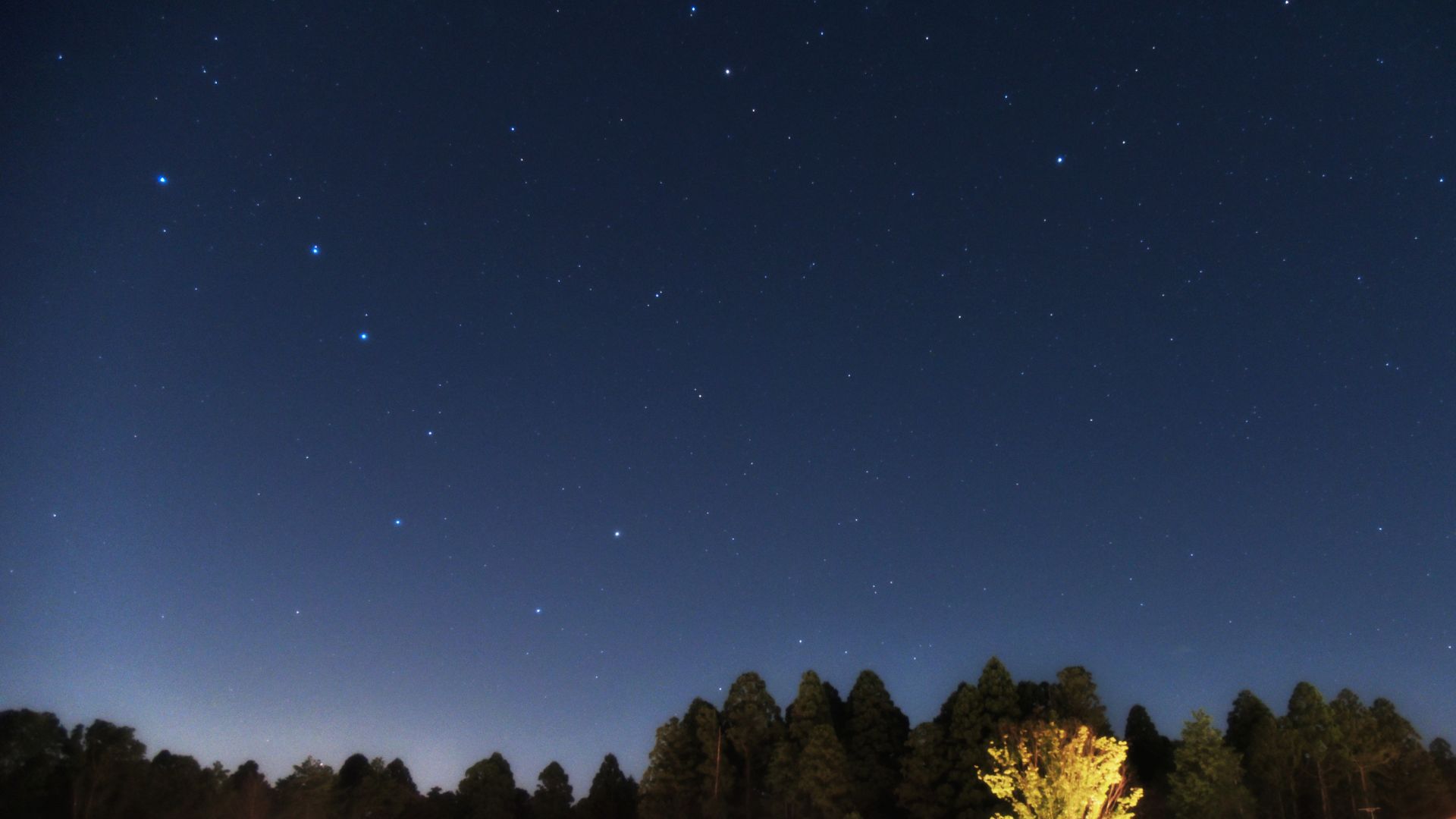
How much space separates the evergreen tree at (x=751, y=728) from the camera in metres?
47.8

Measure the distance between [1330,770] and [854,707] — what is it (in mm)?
21018

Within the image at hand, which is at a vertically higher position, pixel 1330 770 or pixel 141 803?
pixel 1330 770

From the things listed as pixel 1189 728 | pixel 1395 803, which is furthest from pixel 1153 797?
pixel 1395 803

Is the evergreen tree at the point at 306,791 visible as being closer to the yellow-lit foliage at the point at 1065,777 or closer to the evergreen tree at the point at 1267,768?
the yellow-lit foliage at the point at 1065,777

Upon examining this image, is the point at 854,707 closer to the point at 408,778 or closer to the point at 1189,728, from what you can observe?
the point at 1189,728

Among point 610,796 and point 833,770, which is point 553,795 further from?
point 833,770

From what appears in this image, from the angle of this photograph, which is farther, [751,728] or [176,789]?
[176,789]

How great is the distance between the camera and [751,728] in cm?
4831

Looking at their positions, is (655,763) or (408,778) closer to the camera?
(655,763)

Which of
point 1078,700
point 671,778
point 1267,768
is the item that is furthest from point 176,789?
point 1267,768

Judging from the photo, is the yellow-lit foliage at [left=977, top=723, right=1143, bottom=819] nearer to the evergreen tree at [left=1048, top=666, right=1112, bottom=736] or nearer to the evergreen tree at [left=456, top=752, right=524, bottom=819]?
the evergreen tree at [left=1048, top=666, right=1112, bottom=736]

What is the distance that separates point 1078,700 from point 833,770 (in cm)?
1165

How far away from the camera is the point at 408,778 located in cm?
5962

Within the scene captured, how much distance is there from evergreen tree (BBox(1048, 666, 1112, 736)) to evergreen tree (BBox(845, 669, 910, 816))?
26.1 feet
